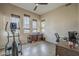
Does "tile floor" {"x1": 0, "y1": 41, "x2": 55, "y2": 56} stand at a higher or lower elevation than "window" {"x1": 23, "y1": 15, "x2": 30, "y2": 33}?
lower

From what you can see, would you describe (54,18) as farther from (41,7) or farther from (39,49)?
(39,49)

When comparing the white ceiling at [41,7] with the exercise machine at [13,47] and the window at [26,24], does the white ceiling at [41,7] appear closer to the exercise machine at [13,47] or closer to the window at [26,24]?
the window at [26,24]

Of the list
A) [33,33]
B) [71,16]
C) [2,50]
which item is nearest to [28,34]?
[33,33]

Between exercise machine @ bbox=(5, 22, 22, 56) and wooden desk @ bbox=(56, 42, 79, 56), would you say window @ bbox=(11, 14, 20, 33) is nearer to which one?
exercise machine @ bbox=(5, 22, 22, 56)

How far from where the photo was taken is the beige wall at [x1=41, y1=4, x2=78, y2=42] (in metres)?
1.74

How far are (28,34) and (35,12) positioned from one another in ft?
1.42

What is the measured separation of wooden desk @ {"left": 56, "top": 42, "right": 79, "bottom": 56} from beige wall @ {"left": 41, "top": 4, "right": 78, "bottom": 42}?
0.16m

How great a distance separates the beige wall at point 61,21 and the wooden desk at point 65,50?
161 mm

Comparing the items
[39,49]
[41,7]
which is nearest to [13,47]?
[39,49]

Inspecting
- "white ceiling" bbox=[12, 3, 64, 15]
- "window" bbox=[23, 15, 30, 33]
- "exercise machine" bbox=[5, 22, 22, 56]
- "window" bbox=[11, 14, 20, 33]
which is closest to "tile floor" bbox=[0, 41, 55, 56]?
"exercise machine" bbox=[5, 22, 22, 56]

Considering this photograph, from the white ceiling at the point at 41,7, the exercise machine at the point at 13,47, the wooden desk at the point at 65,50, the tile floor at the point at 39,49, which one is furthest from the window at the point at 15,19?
the wooden desk at the point at 65,50

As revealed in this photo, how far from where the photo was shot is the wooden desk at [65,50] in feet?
5.66

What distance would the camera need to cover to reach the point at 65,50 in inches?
71.5

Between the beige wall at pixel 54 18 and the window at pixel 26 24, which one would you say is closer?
the beige wall at pixel 54 18
